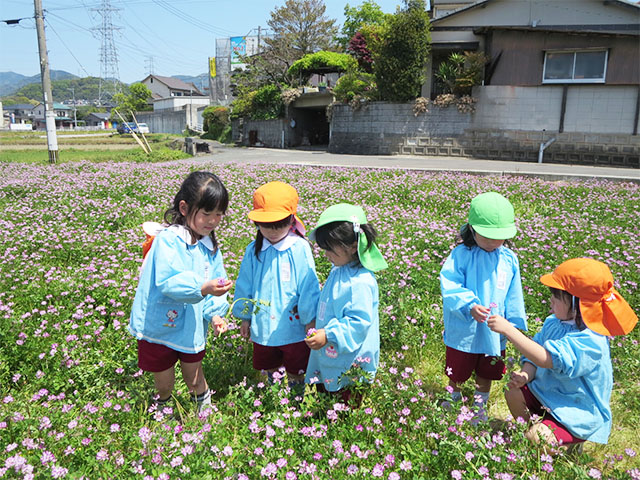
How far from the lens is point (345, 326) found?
107 inches

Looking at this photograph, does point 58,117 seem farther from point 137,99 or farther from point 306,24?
point 306,24

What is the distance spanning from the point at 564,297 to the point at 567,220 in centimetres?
547

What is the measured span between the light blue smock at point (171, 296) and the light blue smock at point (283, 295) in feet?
1.11

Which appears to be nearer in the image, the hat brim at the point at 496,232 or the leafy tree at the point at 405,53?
the hat brim at the point at 496,232

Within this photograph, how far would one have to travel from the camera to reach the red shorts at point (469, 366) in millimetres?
3248

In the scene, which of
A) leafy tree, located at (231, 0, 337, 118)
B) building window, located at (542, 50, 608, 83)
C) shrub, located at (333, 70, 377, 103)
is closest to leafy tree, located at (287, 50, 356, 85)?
leafy tree, located at (231, 0, 337, 118)

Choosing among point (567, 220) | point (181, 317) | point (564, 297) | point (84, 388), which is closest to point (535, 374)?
point (564, 297)

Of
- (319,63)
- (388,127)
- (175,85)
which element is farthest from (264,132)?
(175,85)

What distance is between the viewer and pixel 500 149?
20828mm

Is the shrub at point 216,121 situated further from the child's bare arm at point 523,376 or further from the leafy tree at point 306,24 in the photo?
the child's bare arm at point 523,376

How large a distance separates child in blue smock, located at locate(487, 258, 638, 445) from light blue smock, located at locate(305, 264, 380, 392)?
0.71 metres

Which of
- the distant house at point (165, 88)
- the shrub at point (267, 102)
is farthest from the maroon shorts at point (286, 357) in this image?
the distant house at point (165, 88)

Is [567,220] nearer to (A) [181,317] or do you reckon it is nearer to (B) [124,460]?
(A) [181,317]

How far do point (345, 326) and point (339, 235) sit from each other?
21.5 inches
